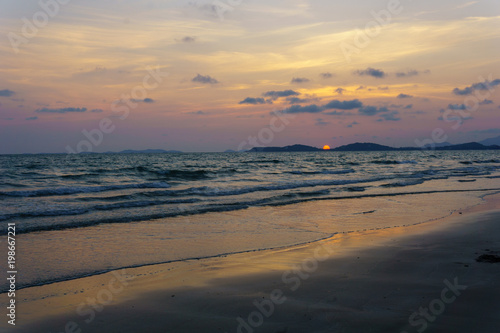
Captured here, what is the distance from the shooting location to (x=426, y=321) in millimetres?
5242

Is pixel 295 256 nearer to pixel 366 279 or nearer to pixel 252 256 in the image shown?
pixel 252 256

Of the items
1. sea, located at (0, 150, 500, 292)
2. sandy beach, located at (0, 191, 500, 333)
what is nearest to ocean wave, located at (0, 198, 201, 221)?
sea, located at (0, 150, 500, 292)

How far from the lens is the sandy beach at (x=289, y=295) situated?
5.30m

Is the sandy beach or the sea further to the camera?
the sea

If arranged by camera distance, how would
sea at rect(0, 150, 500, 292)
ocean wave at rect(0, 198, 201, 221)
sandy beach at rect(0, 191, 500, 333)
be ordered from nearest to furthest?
sandy beach at rect(0, 191, 500, 333) < sea at rect(0, 150, 500, 292) < ocean wave at rect(0, 198, 201, 221)

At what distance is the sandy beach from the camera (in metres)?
5.30

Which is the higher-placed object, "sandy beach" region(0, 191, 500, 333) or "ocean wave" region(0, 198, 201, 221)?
"ocean wave" region(0, 198, 201, 221)

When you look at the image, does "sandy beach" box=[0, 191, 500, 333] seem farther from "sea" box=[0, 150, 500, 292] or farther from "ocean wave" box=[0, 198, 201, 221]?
"ocean wave" box=[0, 198, 201, 221]

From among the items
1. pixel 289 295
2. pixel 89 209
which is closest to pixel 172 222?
pixel 89 209

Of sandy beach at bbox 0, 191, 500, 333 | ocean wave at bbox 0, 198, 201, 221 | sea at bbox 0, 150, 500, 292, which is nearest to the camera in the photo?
sandy beach at bbox 0, 191, 500, 333

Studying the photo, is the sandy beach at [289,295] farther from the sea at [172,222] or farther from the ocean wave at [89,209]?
the ocean wave at [89,209]

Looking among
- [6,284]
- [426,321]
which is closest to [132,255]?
[6,284]

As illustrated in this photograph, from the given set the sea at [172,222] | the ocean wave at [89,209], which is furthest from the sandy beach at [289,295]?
the ocean wave at [89,209]

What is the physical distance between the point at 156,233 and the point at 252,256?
13.3ft
